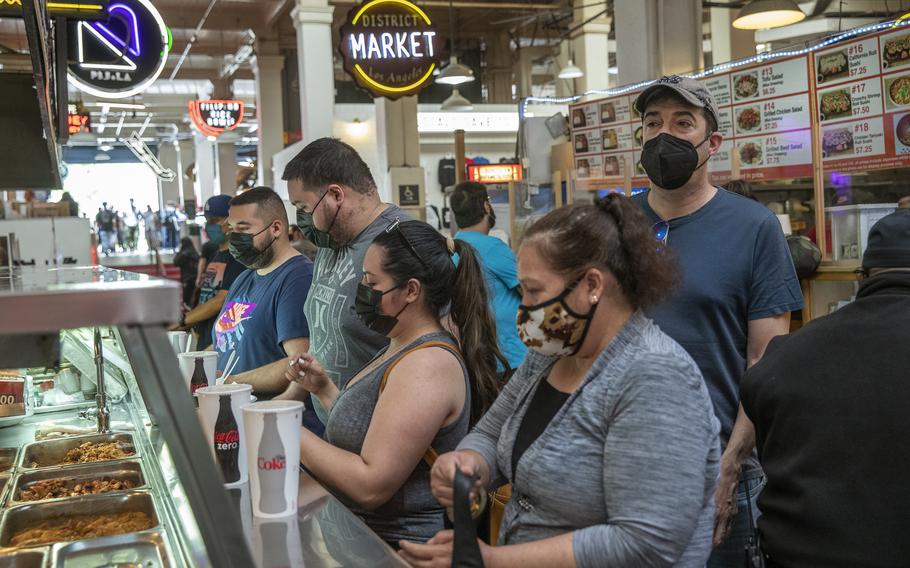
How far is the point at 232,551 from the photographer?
112cm

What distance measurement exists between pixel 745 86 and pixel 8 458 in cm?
562

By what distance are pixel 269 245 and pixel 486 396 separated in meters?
1.61

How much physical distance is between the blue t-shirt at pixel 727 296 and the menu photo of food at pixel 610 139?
5793 mm

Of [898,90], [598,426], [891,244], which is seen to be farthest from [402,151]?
[598,426]

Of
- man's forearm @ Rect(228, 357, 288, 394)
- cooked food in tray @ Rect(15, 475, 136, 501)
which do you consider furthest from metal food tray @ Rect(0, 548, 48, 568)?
man's forearm @ Rect(228, 357, 288, 394)

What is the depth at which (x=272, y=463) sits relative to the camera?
1916 millimetres

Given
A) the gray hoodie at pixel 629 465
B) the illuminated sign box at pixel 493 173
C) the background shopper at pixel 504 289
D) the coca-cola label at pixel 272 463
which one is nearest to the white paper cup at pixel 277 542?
the coca-cola label at pixel 272 463

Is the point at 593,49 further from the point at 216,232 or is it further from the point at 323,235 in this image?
the point at 323,235

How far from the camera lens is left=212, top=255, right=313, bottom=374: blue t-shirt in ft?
10.9

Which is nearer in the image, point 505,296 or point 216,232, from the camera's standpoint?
point 505,296

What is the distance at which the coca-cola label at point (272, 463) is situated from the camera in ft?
6.25

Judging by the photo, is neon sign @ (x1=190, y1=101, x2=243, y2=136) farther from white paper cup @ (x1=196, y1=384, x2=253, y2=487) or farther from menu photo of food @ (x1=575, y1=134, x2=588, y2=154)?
white paper cup @ (x1=196, y1=384, x2=253, y2=487)

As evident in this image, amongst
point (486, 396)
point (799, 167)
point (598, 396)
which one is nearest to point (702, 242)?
point (486, 396)

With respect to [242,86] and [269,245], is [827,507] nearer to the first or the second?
[269,245]
